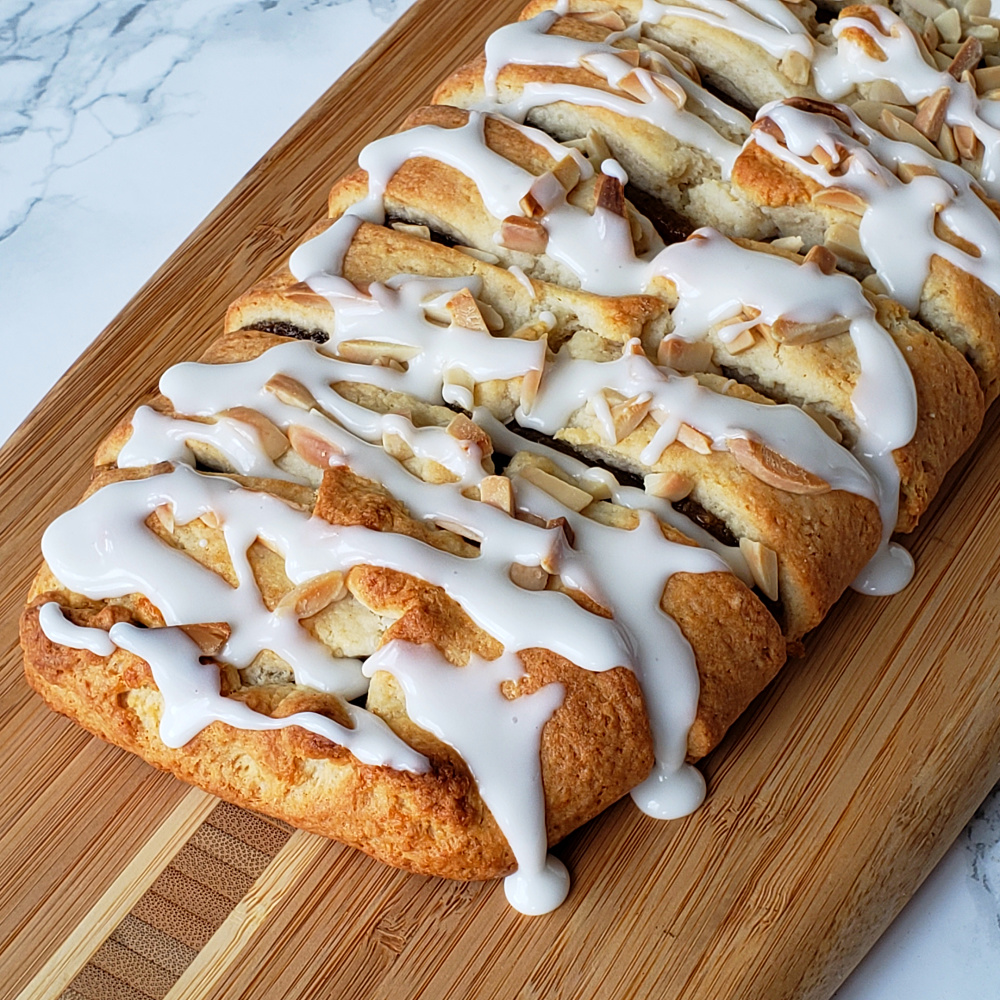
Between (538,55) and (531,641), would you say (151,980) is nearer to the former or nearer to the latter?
(531,641)

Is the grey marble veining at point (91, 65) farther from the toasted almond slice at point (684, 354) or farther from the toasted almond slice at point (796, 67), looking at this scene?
the toasted almond slice at point (684, 354)

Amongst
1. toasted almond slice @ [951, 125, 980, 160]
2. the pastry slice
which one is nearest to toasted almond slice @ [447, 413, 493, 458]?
the pastry slice

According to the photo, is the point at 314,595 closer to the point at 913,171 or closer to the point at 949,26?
the point at 913,171

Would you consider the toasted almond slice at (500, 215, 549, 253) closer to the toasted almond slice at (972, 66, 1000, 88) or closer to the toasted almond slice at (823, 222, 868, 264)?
the toasted almond slice at (823, 222, 868, 264)

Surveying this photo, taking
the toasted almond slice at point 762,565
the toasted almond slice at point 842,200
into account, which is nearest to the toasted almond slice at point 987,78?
the toasted almond slice at point 842,200

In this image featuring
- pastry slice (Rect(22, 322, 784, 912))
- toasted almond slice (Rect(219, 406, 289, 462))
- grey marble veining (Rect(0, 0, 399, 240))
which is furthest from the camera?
grey marble veining (Rect(0, 0, 399, 240))

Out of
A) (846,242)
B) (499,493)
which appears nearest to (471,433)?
(499,493)

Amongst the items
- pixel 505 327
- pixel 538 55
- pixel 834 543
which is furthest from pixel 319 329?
pixel 834 543
